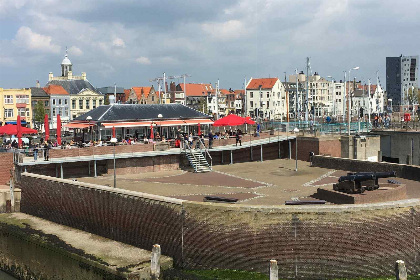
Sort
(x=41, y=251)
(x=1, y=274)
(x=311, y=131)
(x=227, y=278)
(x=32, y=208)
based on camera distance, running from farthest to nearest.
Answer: (x=311, y=131) → (x=32, y=208) → (x=1, y=274) → (x=41, y=251) → (x=227, y=278)

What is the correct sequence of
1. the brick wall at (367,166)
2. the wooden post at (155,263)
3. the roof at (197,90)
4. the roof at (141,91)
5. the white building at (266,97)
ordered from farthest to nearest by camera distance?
the roof at (197,90) < the white building at (266,97) < the roof at (141,91) < the brick wall at (367,166) < the wooden post at (155,263)

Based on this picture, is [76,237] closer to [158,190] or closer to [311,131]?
[158,190]

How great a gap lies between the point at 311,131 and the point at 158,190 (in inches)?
897

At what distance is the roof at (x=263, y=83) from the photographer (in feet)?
430

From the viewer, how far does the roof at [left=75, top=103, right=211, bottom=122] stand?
46878mm

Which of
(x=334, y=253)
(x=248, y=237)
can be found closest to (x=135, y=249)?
Result: (x=248, y=237)

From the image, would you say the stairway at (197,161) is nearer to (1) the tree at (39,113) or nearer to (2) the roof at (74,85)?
(1) the tree at (39,113)

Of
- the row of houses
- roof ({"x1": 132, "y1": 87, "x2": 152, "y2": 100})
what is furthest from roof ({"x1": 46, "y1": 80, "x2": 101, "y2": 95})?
roof ({"x1": 132, "y1": 87, "x2": 152, "y2": 100})

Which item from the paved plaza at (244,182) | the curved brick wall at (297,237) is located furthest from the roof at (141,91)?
the curved brick wall at (297,237)

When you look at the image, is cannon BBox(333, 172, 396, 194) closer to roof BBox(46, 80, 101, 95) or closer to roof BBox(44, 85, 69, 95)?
roof BBox(44, 85, 69, 95)

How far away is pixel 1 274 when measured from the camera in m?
30.9

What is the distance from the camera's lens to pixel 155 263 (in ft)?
70.8

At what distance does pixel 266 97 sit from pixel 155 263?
369 feet

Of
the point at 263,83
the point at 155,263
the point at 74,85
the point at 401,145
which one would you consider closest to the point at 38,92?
the point at 74,85
